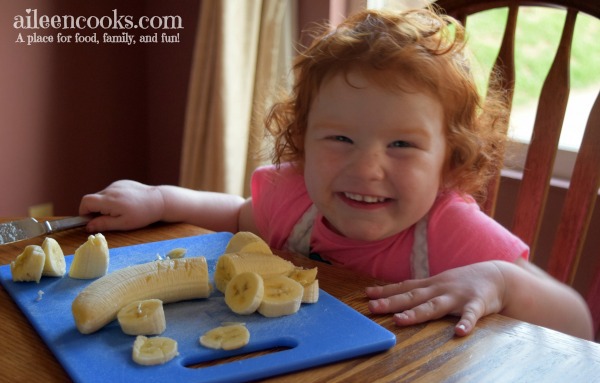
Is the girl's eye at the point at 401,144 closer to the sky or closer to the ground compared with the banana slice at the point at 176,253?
closer to the sky

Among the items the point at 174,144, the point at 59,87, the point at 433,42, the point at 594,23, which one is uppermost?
the point at 594,23

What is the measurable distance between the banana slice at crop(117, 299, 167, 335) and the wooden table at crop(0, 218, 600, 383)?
0.08 m

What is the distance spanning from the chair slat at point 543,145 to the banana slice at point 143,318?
76cm

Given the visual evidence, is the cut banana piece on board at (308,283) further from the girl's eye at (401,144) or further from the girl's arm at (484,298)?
the girl's eye at (401,144)

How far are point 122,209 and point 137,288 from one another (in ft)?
1.32

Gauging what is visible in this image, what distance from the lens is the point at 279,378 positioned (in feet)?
2.12

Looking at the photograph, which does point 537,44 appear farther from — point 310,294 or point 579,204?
point 310,294

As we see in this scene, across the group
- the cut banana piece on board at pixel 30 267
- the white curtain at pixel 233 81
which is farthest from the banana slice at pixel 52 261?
the white curtain at pixel 233 81

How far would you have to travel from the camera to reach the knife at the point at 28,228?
1044 millimetres

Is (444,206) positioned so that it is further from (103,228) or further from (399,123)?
(103,228)

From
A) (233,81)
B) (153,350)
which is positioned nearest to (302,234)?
(153,350)

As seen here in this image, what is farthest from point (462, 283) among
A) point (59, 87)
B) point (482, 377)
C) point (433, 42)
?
point (59, 87)

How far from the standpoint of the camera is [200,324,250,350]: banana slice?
67cm

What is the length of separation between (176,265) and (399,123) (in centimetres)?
40
